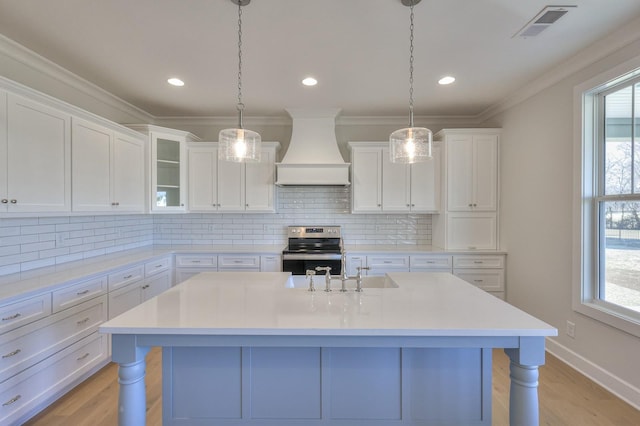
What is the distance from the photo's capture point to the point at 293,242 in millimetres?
4094

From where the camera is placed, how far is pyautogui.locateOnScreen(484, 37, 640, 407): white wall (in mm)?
2273

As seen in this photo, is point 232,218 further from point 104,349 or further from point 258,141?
point 258,141

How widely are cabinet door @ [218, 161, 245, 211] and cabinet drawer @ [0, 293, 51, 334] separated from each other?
81.1 inches

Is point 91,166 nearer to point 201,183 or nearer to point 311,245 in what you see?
point 201,183

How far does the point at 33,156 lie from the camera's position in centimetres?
216

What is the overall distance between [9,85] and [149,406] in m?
2.35

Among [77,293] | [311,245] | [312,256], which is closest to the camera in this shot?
[77,293]

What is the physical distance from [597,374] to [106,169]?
4598mm

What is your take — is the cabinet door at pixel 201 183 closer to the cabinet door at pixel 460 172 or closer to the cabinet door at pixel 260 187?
the cabinet door at pixel 260 187

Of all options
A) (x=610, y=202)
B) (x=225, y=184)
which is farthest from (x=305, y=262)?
(x=610, y=202)

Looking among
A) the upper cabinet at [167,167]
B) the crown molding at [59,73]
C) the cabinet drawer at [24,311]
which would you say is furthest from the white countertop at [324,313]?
the crown molding at [59,73]

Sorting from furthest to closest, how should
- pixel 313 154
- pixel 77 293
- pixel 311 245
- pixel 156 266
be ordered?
pixel 311 245, pixel 313 154, pixel 156 266, pixel 77 293

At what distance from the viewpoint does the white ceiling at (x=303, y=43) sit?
1.90 m

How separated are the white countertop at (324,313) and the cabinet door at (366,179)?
1911 mm
